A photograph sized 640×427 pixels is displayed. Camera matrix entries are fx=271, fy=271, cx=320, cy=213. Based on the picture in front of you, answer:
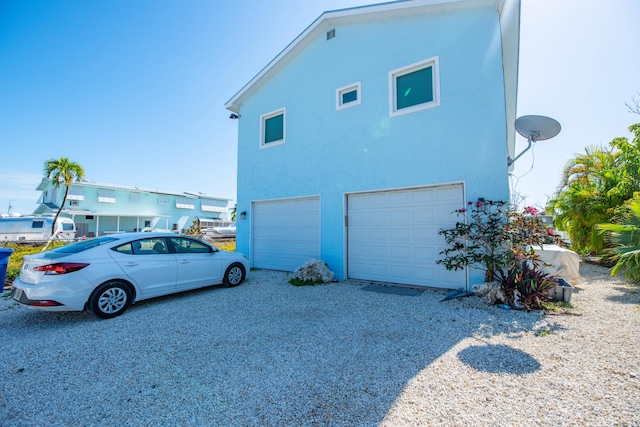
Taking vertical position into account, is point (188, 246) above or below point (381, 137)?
below

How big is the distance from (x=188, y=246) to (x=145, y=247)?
2.94 ft

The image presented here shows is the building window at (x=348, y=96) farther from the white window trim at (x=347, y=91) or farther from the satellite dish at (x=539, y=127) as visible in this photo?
the satellite dish at (x=539, y=127)

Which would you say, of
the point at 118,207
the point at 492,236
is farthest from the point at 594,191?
the point at 118,207

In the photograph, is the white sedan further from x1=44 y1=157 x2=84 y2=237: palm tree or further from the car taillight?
x1=44 y1=157 x2=84 y2=237: palm tree

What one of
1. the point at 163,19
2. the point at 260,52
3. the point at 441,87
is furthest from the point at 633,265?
the point at 163,19

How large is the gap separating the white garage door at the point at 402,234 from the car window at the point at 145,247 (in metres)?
4.66

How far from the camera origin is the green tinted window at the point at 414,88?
22.4 feet

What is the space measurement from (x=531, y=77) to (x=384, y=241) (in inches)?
288

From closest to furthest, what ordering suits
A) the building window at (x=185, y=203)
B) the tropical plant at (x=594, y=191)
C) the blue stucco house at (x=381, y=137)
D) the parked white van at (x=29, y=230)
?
1. the blue stucco house at (x=381, y=137)
2. the tropical plant at (x=594, y=191)
3. the parked white van at (x=29, y=230)
4. the building window at (x=185, y=203)

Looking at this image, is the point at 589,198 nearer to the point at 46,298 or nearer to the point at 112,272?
the point at 112,272

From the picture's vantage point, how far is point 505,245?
551cm

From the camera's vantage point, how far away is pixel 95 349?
11.7 ft

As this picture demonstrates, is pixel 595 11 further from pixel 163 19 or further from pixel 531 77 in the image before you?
pixel 163 19

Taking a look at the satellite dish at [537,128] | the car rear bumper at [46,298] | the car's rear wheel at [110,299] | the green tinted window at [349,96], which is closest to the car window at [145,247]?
the car's rear wheel at [110,299]
